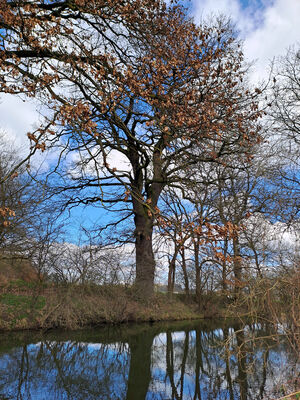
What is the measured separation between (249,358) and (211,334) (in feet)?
15.5

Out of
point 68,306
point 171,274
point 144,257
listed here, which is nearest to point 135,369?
point 68,306

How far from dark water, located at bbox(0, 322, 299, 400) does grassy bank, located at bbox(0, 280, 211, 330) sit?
0.91 metres

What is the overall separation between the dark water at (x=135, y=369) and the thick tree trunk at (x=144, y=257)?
520 centimetres

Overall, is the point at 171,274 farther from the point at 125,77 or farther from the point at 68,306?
the point at 125,77

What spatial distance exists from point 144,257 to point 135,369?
9324 mm

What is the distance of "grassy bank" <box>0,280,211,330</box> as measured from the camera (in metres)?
12.5

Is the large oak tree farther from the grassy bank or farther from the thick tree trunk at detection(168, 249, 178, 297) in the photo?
the thick tree trunk at detection(168, 249, 178, 297)

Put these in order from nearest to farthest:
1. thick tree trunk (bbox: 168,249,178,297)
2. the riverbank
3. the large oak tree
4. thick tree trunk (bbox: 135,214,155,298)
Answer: the large oak tree, the riverbank, thick tree trunk (bbox: 135,214,155,298), thick tree trunk (bbox: 168,249,178,297)

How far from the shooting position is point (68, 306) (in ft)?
43.2

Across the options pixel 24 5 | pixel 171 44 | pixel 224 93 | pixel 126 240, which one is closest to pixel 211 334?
pixel 126 240

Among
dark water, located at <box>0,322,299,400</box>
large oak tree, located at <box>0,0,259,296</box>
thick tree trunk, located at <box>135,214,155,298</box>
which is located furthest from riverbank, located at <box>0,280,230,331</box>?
large oak tree, located at <box>0,0,259,296</box>

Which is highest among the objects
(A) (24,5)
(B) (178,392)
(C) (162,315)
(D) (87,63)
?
(A) (24,5)

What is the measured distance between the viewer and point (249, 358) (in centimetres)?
933

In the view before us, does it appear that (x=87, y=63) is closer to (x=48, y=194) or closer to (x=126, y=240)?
(x=48, y=194)
